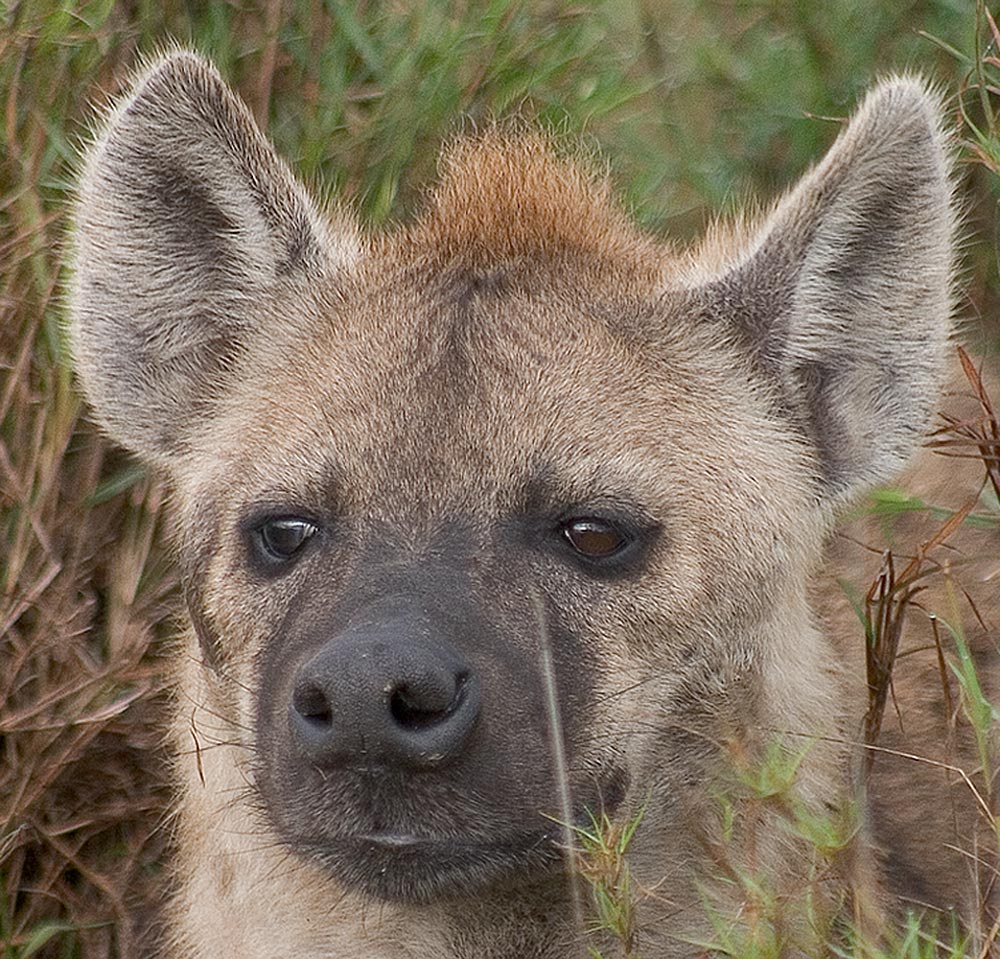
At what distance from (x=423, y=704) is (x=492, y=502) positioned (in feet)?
1.12

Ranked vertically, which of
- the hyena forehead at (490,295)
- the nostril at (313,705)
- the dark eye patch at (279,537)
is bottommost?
the nostril at (313,705)

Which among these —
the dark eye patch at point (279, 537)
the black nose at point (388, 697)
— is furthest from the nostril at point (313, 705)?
the dark eye patch at point (279, 537)

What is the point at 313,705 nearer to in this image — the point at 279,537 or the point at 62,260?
the point at 279,537

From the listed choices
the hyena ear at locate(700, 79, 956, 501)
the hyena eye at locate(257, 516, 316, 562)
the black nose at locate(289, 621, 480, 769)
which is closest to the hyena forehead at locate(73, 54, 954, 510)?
the hyena ear at locate(700, 79, 956, 501)

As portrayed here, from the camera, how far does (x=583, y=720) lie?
238 centimetres

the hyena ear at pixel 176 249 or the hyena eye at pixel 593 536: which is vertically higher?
the hyena ear at pixel 176 249

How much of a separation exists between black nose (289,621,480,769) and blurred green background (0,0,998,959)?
1171mm

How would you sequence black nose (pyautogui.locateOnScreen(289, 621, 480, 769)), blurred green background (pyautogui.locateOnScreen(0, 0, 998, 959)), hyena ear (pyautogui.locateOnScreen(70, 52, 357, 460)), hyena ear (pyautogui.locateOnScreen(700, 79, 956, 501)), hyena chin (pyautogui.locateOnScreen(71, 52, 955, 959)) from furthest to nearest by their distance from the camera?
blurred green background (pyautogui.locateOnScreen(0, 0, 998, 959))
hyena ear (pyautogui.locateOnScreen(70, 52, 357, 460))
hyena ear (pyautogui.locateOnScreen(700, 79, 956, 501))
hyena chin (pyautogui.locateOnScreen(71, 52, 955, 959))
black nose (pyautogui.locateOnScreen(289, 621, 480, 769))

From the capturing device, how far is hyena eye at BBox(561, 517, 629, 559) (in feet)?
8.09

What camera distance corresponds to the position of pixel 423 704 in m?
2.17

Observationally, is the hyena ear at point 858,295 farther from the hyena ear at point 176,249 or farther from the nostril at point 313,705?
the nostril at point 313,705

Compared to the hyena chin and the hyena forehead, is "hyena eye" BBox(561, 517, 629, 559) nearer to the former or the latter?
the hyena chin

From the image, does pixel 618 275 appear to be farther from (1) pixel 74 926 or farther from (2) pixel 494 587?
(1) pixel 74 926

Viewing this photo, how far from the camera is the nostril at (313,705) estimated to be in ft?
7.21
